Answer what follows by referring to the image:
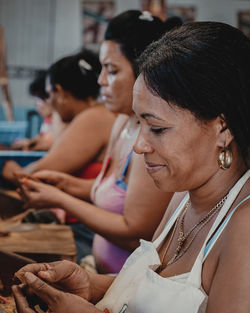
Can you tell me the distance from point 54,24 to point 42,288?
980 cm

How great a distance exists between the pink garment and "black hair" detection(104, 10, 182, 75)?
46cm

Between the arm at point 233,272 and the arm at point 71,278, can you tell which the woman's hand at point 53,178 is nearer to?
the arm at point 71,278

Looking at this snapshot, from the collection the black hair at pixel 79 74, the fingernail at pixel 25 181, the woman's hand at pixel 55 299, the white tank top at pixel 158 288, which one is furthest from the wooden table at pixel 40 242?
the black hair at pixel 79 74

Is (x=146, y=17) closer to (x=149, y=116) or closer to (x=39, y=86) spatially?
(x=149, y=116)

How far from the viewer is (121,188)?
2113 millimetres

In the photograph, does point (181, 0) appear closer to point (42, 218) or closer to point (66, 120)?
point (66, 120)

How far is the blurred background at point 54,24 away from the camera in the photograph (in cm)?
1013

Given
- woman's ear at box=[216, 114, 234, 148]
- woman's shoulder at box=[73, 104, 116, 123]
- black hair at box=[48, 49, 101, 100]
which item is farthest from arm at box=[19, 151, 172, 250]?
black hair at box=[48, 49, 101, 100]

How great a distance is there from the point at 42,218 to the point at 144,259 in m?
1.50

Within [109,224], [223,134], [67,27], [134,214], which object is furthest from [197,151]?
[67,27]

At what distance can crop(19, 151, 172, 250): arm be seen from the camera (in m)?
1.86

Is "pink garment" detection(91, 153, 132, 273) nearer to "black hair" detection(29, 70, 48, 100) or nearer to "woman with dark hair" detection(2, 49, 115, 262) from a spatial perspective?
"woman with dark hair" detection(2, 49, 115, 262)

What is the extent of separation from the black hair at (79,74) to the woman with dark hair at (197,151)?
205cm

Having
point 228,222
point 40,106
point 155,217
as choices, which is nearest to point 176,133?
point 228,222
